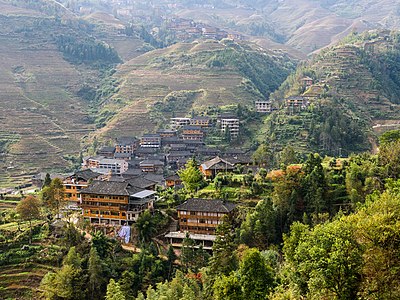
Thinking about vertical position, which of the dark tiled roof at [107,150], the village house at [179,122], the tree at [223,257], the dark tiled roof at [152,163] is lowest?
the tree at [223,257]

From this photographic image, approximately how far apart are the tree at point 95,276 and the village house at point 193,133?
44294mm

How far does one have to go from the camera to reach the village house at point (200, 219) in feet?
120

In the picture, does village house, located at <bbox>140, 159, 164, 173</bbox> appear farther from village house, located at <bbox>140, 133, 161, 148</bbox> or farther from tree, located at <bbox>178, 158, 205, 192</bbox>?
tree, located at <bbox>178, 158, 205, 192</bbox>

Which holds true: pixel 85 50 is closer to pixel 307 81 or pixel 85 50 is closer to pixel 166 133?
pixel 166 133

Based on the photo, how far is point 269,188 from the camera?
38.8 meters

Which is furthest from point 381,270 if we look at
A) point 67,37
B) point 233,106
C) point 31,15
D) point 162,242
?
point 31,15

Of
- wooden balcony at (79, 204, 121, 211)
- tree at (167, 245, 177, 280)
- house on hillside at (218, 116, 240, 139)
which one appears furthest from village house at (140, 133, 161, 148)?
tree at (167, 245, 177, 280)

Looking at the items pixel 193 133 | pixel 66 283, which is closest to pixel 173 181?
pixel 66 283

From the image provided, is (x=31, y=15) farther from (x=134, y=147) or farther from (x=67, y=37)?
(x=134, y=147)

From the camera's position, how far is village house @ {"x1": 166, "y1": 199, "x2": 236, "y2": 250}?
36562mm

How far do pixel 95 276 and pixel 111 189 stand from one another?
942cm

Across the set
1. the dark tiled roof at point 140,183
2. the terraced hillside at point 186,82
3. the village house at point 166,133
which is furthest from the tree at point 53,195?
the terraced hillside at point 186,82

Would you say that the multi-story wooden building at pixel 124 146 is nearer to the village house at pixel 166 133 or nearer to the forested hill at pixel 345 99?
the village house at pixel 166 133

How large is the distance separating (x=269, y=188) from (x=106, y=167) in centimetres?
3126
